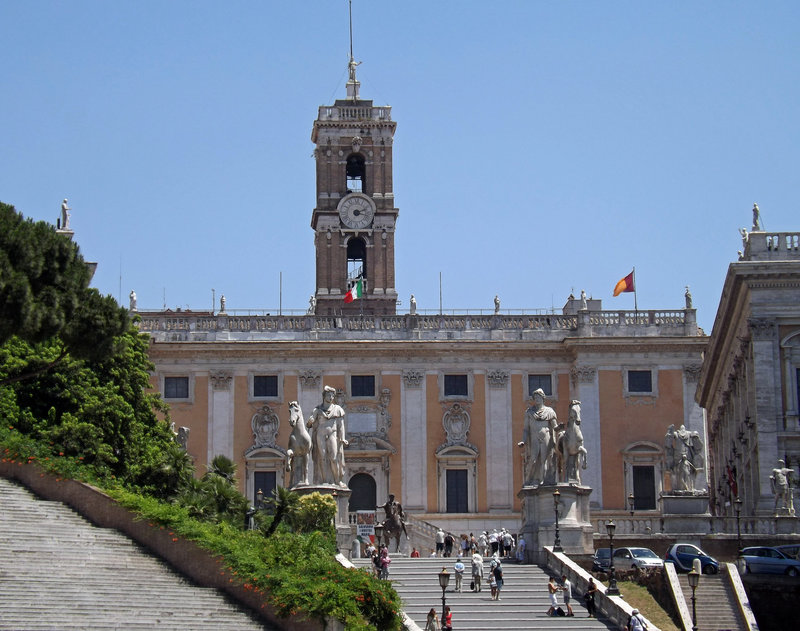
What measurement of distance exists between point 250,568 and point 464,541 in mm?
21674

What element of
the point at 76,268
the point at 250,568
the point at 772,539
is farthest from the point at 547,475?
the point at 76,268

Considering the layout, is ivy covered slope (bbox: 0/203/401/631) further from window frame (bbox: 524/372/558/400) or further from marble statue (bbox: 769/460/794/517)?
window frame (bbox: 524/372/558/400)

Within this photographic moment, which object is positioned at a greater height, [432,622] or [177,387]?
[177,387]

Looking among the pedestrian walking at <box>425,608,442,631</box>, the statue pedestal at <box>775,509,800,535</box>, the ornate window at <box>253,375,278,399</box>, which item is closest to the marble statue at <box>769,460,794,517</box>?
A: the statue pedestal at <box>775,509,800,535</box>

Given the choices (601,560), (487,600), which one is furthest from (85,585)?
(601,560)

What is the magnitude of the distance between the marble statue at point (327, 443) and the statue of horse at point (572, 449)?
19.2 ft

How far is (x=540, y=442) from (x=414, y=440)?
2356cm

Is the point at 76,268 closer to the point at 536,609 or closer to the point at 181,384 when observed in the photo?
the point at 536,609

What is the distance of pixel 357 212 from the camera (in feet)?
252

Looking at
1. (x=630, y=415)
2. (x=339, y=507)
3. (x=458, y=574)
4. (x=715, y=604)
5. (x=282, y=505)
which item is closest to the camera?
(x=715, y=604)

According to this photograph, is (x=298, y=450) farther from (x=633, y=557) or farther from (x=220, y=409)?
(x=220, y=409)

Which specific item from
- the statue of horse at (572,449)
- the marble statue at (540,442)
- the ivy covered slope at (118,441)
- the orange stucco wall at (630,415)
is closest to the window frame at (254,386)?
the orange stucco wall at (630,415)

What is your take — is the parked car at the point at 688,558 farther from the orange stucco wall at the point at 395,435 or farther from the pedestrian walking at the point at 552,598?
the orange stucco wall at the point at 395,435

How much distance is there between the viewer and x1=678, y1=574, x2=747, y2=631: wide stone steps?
3856 centimetres
